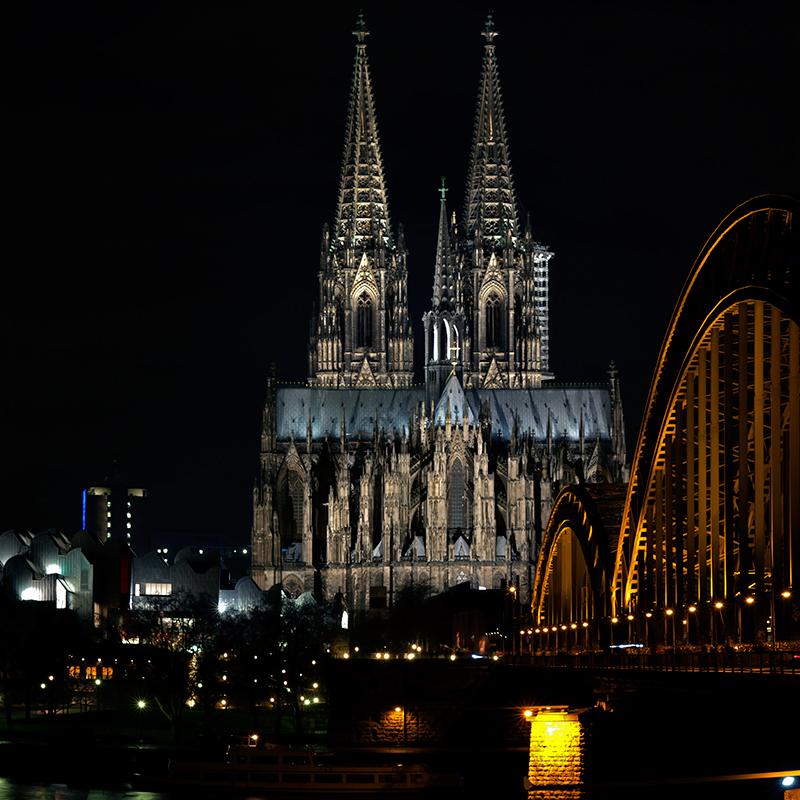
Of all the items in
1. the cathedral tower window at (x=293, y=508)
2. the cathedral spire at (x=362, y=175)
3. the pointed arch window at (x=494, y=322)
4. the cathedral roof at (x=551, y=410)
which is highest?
the cathedral spire at (x=362, y=175)

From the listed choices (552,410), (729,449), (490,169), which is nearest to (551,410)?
(552,410)

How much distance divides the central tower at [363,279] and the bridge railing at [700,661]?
4449 inches

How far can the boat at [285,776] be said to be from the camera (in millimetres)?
74750

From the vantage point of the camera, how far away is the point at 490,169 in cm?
18200

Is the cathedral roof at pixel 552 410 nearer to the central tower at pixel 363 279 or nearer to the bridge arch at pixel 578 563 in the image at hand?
the central tower at pixel 363 279

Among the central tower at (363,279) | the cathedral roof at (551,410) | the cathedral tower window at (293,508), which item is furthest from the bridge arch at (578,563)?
the central tower at (363,279)

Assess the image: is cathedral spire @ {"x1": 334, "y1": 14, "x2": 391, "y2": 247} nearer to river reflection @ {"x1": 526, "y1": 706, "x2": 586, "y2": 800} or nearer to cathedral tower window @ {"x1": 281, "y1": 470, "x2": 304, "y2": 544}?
cathedral tower window @ {"x1": 281, "y1": 470, "x2": 304, "y2": 544}

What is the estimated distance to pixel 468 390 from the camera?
582 ft

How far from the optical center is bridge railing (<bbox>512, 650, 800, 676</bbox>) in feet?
141

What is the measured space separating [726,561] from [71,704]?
69.1 m

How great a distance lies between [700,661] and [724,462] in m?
6.65

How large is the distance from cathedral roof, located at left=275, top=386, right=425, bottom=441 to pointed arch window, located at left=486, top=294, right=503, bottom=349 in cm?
A: 968

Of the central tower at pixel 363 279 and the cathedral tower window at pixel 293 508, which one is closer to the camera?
the cathedral tower window at pixel 293 508

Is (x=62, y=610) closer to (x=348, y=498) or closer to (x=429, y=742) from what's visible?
(x=348, y=498)
